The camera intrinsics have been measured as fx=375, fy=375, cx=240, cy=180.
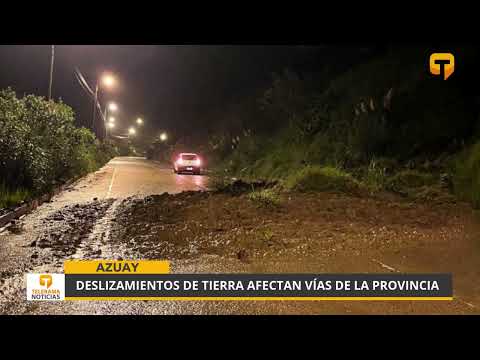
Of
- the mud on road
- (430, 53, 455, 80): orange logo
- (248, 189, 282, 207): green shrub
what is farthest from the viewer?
(430, 53, 455, 80): orange logo

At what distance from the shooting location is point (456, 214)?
7.78 metres

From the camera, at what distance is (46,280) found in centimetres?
414

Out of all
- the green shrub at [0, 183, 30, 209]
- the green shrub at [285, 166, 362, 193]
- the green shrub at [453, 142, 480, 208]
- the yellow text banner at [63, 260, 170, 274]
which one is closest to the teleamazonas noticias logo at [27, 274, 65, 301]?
the yellow text banner at [63, 260, 170, 274]

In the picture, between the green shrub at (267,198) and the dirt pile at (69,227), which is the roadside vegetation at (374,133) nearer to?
the green shrub at (267,198)

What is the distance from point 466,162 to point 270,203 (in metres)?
5.10

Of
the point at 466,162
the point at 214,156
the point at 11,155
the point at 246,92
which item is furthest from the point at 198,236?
the point at 246,92

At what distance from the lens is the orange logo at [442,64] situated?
1362cm

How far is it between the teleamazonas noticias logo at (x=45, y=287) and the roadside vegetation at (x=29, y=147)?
4678 millimetres

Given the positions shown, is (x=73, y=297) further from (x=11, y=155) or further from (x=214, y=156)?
(x=214, y=156)

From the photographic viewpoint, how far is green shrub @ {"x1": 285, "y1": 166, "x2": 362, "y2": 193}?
10.2 metres

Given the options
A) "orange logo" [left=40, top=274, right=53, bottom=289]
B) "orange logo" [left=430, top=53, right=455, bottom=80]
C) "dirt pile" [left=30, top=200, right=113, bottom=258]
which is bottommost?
"orange logo" [left=40, top=274, right=53, bottom=289]

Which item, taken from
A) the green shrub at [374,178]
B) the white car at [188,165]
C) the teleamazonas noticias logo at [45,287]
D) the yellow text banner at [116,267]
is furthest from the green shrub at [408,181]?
the white car at [188,165]

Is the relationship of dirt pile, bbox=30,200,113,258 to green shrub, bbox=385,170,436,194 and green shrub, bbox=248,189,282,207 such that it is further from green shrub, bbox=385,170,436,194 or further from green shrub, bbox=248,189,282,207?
green shrub, bbox=385,170,436,194

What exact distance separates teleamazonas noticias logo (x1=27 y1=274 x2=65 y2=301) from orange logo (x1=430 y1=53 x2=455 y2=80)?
46.8ft
